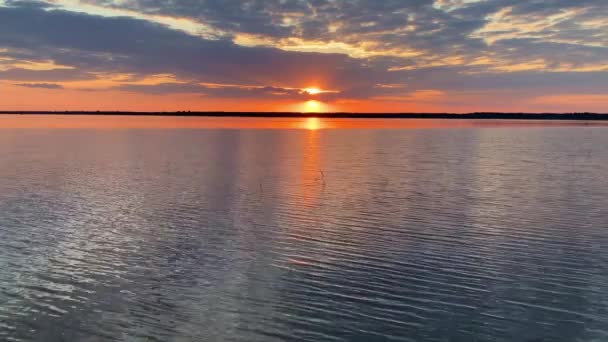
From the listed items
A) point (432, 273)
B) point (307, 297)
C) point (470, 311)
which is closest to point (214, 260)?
point (307, 297)

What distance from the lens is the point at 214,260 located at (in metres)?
19.4

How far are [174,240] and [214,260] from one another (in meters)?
3.67

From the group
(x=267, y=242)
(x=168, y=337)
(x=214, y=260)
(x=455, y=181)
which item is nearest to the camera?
→ (x=168, y=337)

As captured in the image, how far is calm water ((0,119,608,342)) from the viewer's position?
1374 cm

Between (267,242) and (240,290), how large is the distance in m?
6.02

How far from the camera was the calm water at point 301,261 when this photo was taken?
45.1ft

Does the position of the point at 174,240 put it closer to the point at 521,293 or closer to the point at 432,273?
the point at 432,273

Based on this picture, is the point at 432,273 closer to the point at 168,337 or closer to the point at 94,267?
the point at 168,337

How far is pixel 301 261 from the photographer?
19.4m

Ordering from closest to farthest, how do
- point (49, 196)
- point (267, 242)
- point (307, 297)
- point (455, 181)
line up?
1. point (307, 297)
2. point (267, 242)
3. point (49, 196)
4. point (455, 181)

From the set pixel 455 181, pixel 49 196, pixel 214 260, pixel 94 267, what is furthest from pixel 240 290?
pixel 455 181

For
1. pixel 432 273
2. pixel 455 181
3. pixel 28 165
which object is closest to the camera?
pixel 432 273

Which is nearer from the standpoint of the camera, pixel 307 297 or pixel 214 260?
pixel 307 297

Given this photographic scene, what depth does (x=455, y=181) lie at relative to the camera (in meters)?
42.3
